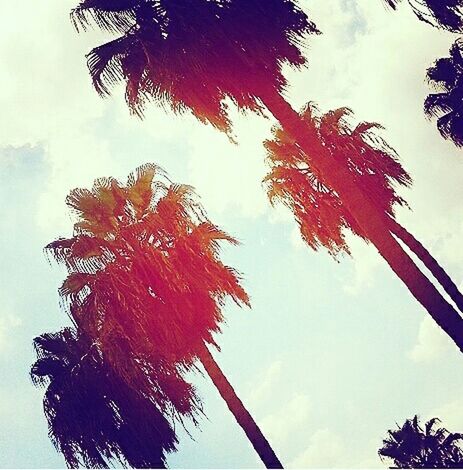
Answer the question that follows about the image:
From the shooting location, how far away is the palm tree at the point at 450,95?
24156 mm

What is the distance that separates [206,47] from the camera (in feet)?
32.4

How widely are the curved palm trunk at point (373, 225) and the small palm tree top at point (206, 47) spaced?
0.75 m

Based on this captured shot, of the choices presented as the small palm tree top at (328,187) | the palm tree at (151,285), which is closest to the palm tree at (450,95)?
the small palm tree top at (328,187)

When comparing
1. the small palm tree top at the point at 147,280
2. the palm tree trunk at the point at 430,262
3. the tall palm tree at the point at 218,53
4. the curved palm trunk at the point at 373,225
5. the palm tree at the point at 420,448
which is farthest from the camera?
the palm tree at the point at 420,448

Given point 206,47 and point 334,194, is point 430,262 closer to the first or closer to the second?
point 334,194

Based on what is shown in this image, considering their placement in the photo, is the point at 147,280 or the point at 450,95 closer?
the point at 147,280

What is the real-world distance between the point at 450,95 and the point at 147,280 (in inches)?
708

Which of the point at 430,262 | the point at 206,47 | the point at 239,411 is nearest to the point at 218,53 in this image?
the point at 206,47

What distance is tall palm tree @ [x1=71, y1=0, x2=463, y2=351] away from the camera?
9891 millimetres

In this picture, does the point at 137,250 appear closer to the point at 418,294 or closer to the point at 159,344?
the point at 159,344

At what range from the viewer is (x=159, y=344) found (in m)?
13.8

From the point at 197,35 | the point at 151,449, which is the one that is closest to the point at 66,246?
the point at 151,449

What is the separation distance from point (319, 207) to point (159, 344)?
8532 mm

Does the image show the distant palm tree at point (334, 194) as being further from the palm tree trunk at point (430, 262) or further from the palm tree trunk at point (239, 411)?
the palm tree trunk at point (239, 411)
